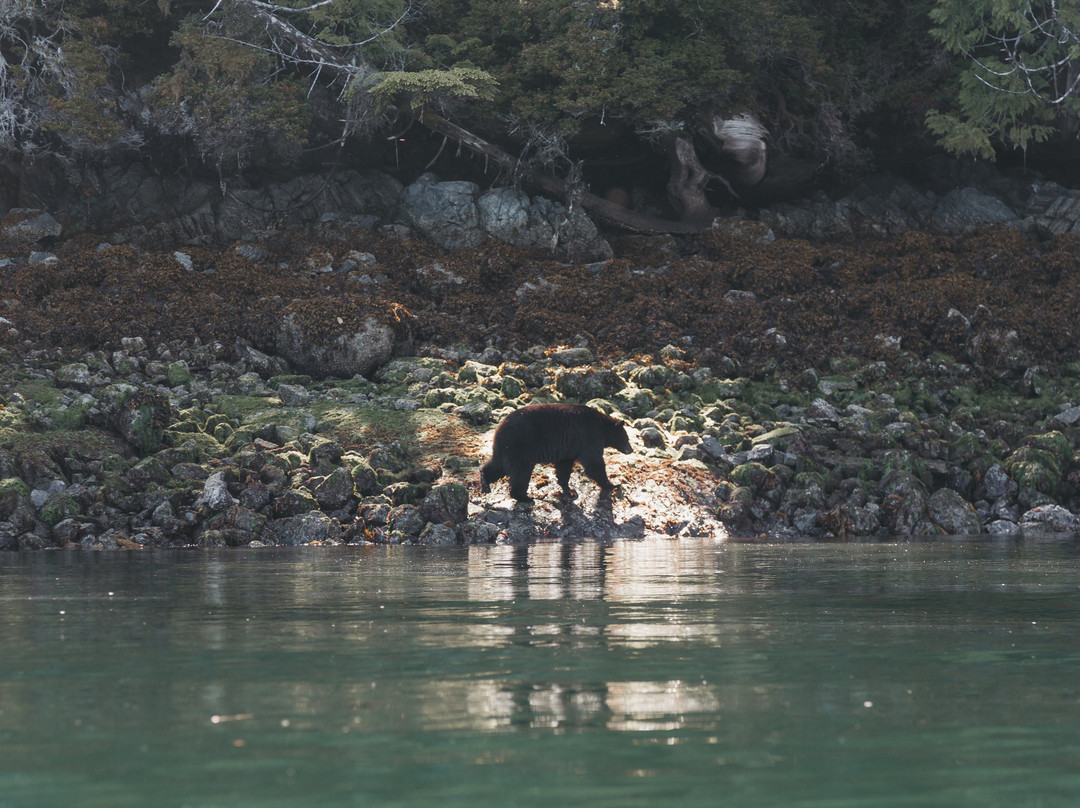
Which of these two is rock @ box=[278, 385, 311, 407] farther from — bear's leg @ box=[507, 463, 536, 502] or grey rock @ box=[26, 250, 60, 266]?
grey rock @ box=[26, 250, 60, 266]

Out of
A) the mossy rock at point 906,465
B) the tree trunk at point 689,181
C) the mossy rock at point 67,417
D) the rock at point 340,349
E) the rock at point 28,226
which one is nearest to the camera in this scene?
the mossy rock at point 906,465

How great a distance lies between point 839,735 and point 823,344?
19.0 metres

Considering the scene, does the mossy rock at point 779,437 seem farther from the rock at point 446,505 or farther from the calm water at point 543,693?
the calm water at point 543,693

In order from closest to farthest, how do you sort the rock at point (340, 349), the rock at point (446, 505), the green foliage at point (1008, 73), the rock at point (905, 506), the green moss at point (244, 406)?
the rock at point (446, 505) < the rock at point (905, 506) < the green moss at point (244, 406) < the rock at point (340, 349) < the green foliage at point (1008, 73)

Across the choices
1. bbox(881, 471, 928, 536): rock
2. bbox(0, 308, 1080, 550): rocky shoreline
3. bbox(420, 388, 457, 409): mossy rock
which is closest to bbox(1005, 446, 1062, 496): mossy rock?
bbox(0, 308, 1080, 550): rocky shoreline

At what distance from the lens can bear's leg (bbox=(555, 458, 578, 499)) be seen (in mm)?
14836

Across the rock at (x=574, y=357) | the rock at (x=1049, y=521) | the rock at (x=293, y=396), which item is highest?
the rock at (x=574, y=357)

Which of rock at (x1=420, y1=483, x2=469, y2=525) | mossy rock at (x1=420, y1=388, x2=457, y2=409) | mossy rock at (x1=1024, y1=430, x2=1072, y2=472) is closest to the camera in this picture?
rock at (x1=420, y1=483, x2=469, y2=525)

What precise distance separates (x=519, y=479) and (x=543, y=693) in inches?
392

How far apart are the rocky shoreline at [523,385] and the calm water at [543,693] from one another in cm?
597

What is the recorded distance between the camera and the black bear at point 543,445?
14.4 m

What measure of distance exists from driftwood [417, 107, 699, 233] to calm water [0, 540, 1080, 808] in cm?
2056

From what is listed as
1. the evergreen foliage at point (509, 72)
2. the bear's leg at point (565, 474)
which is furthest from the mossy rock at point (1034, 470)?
the evergreen foliage at point (509, 72)

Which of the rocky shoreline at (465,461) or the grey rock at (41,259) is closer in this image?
the rocky shoreline at (465,461)
